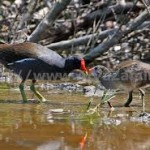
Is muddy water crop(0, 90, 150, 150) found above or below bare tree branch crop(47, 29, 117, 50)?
below

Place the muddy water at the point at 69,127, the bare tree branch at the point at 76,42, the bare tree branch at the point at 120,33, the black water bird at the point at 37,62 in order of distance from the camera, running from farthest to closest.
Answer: the bare tree branch at the point at 76,42
the bare tree branch at the point at 120,33
the black water bird at the point at 37,62
the muddy water at the point at 69,127

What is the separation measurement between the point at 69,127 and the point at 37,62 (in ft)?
7.96

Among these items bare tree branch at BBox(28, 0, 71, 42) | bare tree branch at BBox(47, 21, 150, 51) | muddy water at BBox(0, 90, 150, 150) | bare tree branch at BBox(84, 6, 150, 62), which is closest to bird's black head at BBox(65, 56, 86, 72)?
muddy water at BBox(0, 90, 150, 150)

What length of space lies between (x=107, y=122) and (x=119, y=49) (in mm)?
5582

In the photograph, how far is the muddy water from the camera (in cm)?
442

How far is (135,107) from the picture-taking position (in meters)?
6.98

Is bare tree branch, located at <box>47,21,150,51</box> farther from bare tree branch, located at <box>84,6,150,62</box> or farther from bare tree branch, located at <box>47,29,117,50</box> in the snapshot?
bare tree branch, located at <box>84,6,150,62</box>

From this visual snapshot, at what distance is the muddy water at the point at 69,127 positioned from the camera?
442 centimetres

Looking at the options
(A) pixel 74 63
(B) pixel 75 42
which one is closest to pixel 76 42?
(B) pixel 75 42

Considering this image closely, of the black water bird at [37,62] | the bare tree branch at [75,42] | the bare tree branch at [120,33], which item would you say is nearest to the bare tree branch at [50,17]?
the bare tree branch at [75,42]

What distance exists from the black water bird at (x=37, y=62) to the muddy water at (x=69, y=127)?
52 cm

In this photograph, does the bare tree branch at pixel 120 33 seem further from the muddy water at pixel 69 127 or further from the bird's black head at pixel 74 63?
the muddy water at pixel 69 127

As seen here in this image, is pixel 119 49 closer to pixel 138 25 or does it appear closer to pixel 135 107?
pixel 138 25

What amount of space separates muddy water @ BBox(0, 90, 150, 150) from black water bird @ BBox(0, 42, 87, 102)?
1.69ft
